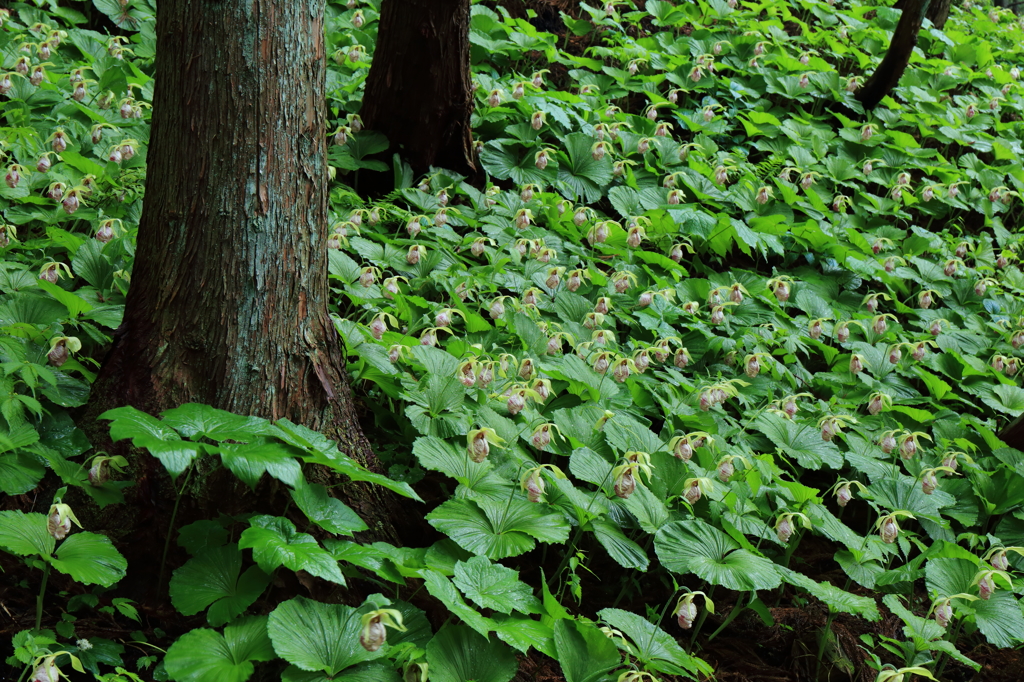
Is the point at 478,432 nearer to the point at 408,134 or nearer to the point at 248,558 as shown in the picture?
the point at 248,558

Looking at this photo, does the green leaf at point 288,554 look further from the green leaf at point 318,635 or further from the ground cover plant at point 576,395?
the green leaf at point 318,635

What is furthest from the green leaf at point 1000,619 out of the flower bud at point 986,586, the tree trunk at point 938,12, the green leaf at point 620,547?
the tree trunk at point 938,12

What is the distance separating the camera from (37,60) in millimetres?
4648

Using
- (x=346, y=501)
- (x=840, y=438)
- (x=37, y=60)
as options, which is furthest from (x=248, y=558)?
(x=37, y=60)

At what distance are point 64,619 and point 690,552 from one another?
1943mm

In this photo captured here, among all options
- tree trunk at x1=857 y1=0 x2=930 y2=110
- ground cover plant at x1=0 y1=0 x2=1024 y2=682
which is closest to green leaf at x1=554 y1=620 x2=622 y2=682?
A: ground cover plant at x1=0 y1=0 x2=1024 y2=682

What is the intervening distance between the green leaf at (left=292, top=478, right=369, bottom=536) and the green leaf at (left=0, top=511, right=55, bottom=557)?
2.08 feet

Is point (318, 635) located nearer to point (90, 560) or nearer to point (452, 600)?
point (452, 600)

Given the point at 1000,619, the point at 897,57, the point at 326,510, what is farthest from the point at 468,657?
the point at 897,57

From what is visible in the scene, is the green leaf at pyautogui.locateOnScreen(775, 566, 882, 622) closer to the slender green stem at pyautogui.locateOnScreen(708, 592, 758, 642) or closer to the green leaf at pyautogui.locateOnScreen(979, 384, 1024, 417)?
the slender green stem at pyautogui.locateOnScreen(708, 592, 758, 642)

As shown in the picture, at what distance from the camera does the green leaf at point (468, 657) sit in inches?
79.0

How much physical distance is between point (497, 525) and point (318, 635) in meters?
0.66

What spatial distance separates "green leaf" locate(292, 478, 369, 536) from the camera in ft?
6.86

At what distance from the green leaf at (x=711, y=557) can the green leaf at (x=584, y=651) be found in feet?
1.60
